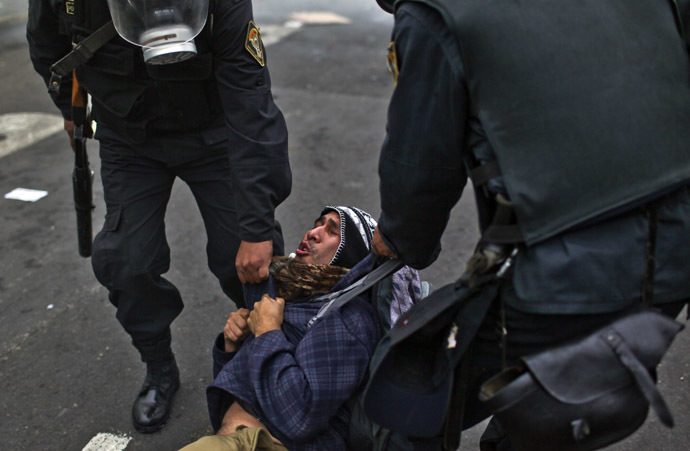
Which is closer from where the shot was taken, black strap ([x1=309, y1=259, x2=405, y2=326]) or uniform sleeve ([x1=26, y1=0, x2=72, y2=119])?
black strap ([x1=309, y1=259, x2=405, y2=326])

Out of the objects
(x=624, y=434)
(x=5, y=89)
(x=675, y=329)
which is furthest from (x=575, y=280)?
(x=5, y=89)

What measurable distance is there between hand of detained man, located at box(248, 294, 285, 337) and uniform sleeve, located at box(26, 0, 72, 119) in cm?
127

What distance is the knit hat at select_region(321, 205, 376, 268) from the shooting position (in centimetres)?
239

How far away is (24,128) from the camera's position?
587cm

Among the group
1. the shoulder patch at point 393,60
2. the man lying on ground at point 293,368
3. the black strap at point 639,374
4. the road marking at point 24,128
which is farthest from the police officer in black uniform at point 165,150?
the road marking at point 24,128

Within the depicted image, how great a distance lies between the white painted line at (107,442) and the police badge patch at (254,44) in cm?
156

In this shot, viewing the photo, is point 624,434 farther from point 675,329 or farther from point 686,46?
point 686,46

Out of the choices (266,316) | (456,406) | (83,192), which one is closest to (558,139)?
(456,406)

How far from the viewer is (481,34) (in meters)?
1.34

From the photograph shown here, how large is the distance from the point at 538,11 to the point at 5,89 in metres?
6.78

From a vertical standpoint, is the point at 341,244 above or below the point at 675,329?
below

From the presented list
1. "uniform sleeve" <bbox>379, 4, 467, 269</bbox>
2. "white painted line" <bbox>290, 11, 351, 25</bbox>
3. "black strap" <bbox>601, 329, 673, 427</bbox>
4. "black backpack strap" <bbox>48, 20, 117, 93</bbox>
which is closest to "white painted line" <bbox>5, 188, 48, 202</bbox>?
"black backpack strap" <bbox>48, 20, 117, 93</bbox>

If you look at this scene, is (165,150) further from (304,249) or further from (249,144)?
(304,249)

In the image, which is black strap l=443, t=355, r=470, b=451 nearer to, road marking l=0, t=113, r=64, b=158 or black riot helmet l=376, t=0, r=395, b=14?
black riot helmet l=376, t=0, r=395, b=14
